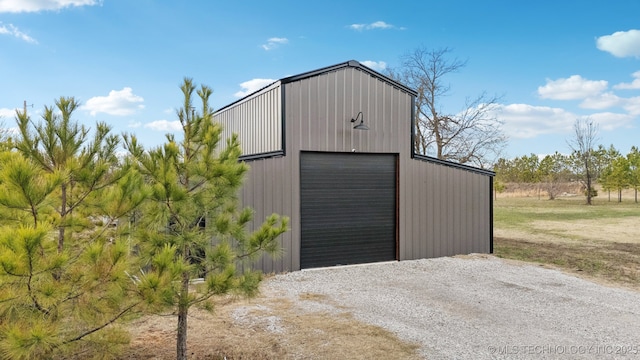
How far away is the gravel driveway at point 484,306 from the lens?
149 inches

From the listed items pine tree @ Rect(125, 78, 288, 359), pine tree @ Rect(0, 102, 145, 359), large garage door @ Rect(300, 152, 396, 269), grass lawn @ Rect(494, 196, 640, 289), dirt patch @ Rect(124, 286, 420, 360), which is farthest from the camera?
grass lawn @ Rect(494, 196, 640, 289)

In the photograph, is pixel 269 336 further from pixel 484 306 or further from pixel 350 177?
pixel 350 177

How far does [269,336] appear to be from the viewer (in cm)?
390

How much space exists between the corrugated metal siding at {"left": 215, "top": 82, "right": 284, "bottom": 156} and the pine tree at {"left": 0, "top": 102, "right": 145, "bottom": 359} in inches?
144

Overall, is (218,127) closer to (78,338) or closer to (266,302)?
(78,338)

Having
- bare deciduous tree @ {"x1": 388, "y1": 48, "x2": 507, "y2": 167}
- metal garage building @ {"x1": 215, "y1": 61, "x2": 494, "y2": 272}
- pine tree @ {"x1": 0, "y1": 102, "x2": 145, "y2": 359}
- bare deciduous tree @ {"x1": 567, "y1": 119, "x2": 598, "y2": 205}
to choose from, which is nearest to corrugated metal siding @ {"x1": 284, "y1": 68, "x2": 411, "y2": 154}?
metal garage building @ {"x1": 215, "y1": 61, "x2": 494, "y2": 272}

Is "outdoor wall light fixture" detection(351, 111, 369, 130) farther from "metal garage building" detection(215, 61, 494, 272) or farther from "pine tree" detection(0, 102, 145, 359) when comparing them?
"pine tree" detection(0, 102, 145, 359)

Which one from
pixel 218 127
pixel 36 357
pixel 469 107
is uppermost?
pixel 469 107

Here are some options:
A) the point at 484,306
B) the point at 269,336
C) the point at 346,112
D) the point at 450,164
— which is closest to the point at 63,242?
the point at 269,336

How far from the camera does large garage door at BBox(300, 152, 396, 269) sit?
729 centimetres

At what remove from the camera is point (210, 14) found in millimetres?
9742

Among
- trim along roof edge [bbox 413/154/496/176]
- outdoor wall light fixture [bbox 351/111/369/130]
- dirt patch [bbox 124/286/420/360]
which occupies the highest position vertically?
outdoor wall light fixture [bbox 351/111/369/130]

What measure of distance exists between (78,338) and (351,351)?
7.33 feet

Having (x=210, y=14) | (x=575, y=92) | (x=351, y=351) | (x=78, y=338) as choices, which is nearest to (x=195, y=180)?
(x=78, y=338)
